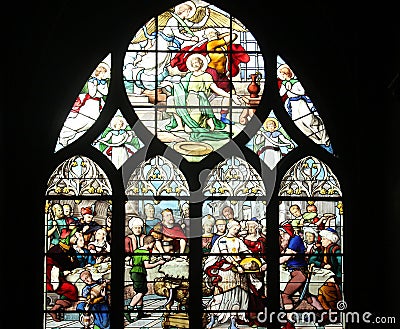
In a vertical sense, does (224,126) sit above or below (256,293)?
above

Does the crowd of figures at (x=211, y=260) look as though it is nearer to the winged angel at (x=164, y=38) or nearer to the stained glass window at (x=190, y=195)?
the stained glass window at (x=190, y=195)

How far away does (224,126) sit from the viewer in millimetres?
10094

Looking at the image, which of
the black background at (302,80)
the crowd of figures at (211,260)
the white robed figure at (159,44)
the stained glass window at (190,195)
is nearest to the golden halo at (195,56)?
the stained glass window at (190,195)

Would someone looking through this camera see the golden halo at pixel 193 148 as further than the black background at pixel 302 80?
Yes

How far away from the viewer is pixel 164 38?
10250 millimetres

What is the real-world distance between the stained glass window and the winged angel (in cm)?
1

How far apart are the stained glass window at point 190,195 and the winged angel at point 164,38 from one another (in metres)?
0.01

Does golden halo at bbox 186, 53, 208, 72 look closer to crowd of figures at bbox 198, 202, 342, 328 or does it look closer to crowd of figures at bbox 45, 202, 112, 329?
crowd of figures at bbox 198, 202, 342, 328

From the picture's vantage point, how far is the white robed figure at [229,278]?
32.0ft

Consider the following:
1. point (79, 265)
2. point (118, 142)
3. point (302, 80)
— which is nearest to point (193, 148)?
point (118, 142)

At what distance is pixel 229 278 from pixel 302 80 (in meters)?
1.96
